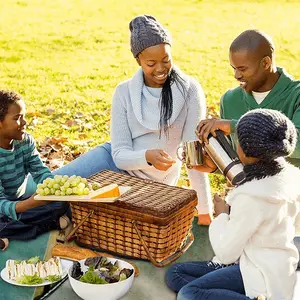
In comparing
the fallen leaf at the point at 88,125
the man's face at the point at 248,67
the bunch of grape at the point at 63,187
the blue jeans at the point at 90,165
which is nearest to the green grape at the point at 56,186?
the bunch of grape at the point at 63,187

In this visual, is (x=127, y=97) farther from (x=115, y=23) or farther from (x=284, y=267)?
(x=115, y=23)

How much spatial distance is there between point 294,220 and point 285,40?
714 cm

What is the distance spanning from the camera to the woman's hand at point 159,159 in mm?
3514

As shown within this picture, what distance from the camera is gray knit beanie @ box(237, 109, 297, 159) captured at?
2.50 metres

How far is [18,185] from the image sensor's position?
3750mm

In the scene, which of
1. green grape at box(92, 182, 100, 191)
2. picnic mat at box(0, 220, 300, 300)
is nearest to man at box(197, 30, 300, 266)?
picnic mat at box(0, 220, 300, 300)

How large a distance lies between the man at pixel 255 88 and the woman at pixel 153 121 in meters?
0.27

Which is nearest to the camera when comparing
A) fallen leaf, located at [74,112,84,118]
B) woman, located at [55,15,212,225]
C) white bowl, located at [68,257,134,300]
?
white bowl, located at [68,257,134,300]

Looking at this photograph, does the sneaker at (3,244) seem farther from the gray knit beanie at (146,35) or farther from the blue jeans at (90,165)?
the gray knit beanie at (146,35)

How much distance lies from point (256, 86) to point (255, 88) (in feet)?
0.08

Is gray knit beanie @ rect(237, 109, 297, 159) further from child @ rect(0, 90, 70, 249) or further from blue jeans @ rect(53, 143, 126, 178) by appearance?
blue jeans @ rect(53, 143, 126, 178)

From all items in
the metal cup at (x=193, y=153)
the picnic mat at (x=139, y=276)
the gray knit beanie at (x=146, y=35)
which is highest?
the gray knit beanie at (x=146, y=35)

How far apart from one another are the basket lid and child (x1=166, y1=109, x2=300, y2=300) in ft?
1.91

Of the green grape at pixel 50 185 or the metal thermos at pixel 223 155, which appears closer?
the metal thermos at pixel 223 155
